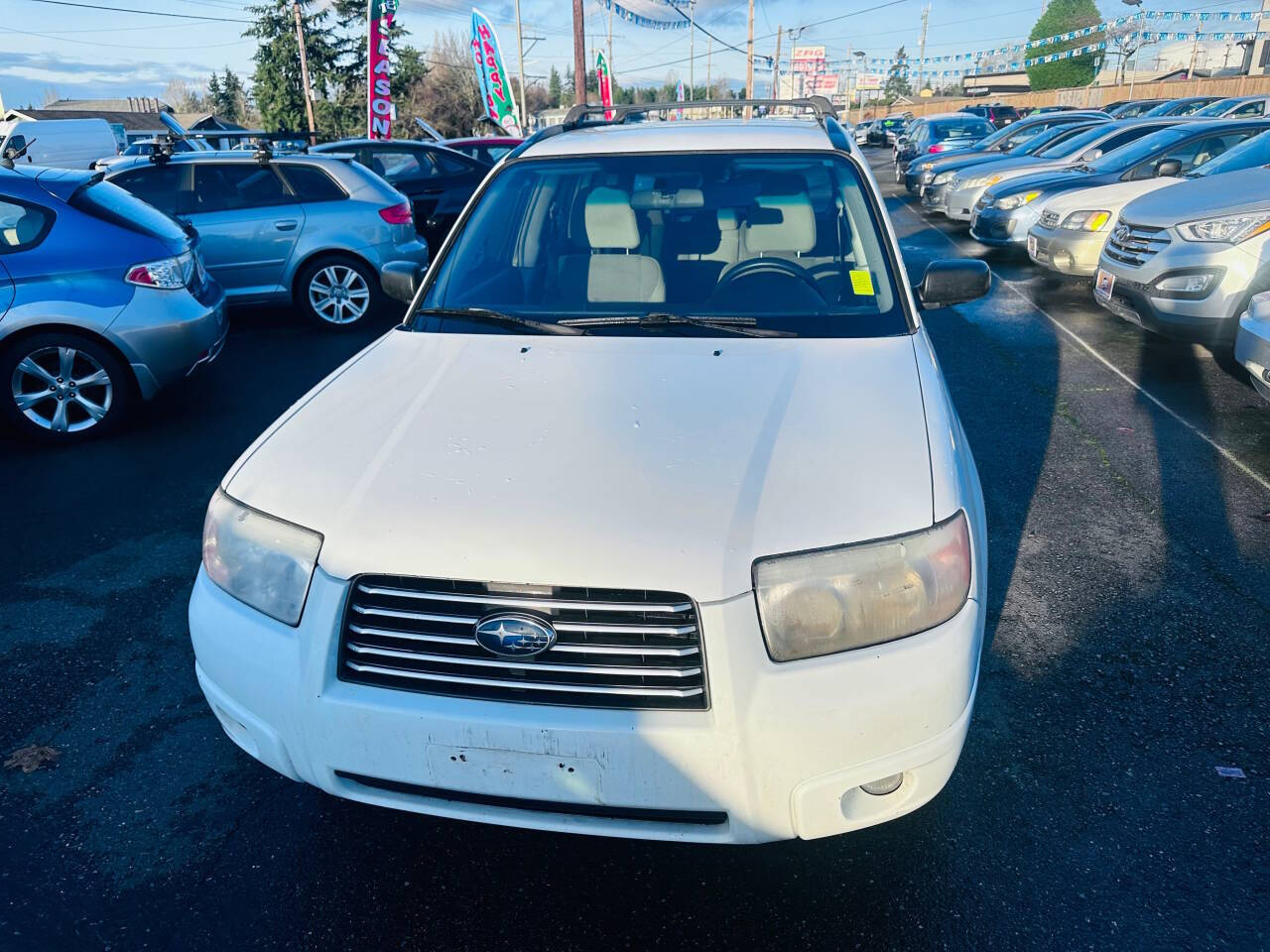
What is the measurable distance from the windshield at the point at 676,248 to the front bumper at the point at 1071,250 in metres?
6.63

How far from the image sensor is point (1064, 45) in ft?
251

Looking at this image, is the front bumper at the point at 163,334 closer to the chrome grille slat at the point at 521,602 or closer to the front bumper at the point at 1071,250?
the chrome grille slat at the point at 521,602

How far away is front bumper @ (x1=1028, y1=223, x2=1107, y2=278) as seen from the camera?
8930mm

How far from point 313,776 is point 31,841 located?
3.32 feet

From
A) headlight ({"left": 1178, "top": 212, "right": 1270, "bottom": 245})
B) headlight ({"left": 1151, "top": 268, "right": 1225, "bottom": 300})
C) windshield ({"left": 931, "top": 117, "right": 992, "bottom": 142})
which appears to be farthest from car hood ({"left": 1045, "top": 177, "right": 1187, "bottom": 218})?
windshield ({"left": 931, "top": 117, "right": 992, "bottom": 142})

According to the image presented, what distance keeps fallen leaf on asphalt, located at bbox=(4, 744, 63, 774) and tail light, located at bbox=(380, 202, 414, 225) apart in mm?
6291

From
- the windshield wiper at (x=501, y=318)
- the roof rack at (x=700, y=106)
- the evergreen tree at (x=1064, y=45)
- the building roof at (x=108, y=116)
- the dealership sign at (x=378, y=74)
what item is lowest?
the windshield wiper at (x=501, y=318)

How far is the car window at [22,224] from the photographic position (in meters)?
5.35

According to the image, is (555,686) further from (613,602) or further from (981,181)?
(981,181)

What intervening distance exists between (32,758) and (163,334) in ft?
11.2

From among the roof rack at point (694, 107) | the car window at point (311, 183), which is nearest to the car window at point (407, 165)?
the car window at point (311, 183)

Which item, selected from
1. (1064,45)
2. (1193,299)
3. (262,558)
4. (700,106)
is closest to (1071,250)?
(1193,299)

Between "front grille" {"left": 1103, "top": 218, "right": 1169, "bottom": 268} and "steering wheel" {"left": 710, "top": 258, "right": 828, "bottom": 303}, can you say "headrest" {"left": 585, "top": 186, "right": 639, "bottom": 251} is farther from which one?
"front grille" {"left": 1103, "top": 218, "right": 1169, "bottom": 268}

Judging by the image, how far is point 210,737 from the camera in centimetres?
287
